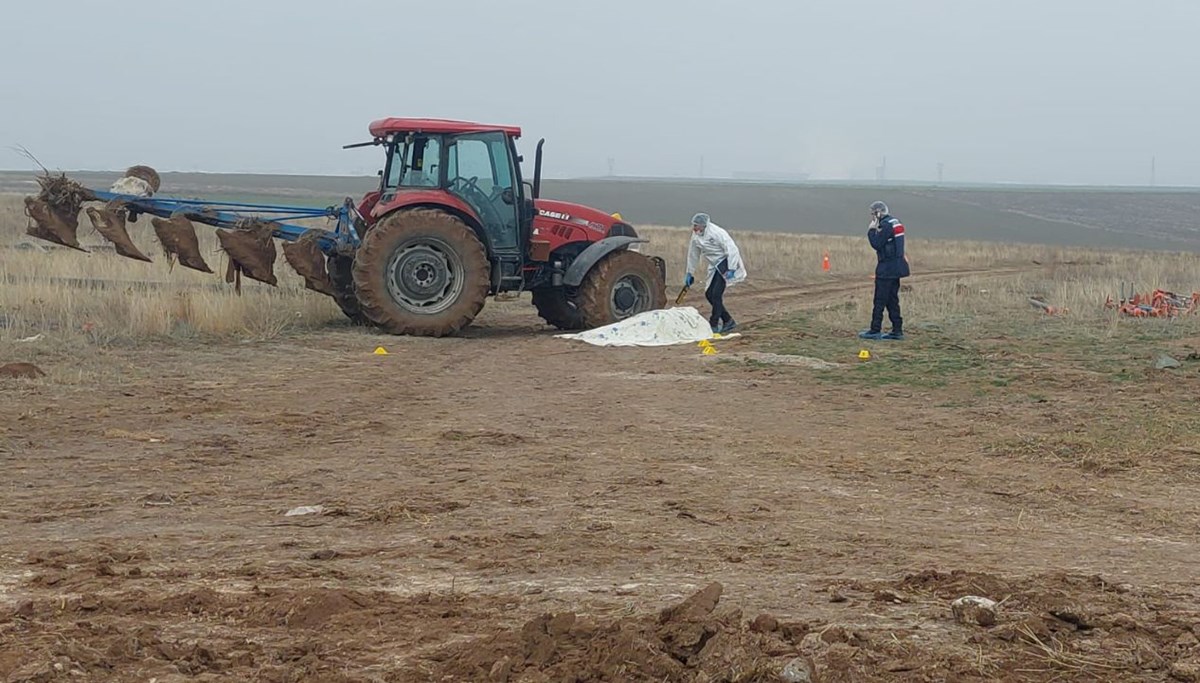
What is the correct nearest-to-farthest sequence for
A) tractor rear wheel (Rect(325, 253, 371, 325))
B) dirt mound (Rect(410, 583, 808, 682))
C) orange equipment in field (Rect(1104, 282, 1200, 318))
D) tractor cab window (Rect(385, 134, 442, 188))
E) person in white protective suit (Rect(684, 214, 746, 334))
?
dirt mound (Rect(410, 583, 808, 682)) → tractor cab window (Rect(385, 134, 442, 188)) → tractor rear wheel (Rect(325, 253, 371, 325)) → person in white protective suit (Rect(684, 214, 746, 334)) → orange equipment in field (Rect(1104, 282, 1200, 318))

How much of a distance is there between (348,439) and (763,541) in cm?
391

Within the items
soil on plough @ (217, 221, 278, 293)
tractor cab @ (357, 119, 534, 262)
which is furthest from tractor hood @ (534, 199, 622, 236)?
soil on plough @ (217, 221, 278, 293)

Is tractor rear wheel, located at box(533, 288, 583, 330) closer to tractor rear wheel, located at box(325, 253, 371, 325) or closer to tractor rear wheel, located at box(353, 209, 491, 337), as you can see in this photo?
tractor rear wheel, located at box(353, 209, 491, 337)

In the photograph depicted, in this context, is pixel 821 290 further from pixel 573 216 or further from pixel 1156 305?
pixel 573 216

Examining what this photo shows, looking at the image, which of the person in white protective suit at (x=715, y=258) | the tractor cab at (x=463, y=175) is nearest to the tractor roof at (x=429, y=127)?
the tractor cab at (x=463, y=175)

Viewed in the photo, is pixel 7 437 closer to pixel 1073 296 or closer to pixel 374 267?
pixel 374 267

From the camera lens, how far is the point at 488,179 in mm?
16078

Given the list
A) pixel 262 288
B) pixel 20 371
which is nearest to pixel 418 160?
pixel 262 288

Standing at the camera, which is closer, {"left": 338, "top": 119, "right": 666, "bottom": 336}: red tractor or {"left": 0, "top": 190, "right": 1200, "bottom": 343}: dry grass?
{"left": 0, "top": 190, "right": 1200, "bottom": 343}: dry grass

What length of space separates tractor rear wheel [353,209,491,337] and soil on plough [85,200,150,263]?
100 inches

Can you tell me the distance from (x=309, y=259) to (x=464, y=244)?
1.82 m

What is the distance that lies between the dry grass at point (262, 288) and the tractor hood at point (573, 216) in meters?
3.03

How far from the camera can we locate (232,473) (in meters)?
8.06

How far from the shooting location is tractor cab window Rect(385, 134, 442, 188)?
15789mm
